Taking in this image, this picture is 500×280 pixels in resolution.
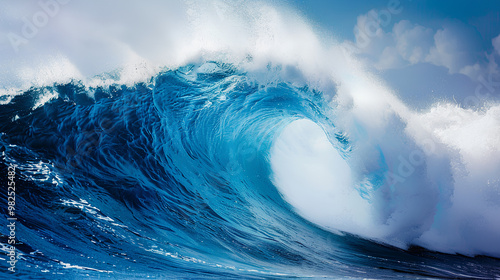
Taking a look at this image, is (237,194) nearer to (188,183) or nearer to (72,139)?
(188,183)

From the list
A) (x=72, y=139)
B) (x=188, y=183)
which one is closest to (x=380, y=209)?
(x=188, y=183)

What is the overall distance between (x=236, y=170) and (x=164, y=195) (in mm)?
1949

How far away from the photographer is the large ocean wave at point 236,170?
4102 millimetres

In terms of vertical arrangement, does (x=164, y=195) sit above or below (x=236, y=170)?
below

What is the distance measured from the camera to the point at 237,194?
6020mm

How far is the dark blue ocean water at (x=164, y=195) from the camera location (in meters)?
3.94

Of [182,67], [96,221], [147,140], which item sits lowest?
[96,221]

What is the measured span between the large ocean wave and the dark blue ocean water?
2cm

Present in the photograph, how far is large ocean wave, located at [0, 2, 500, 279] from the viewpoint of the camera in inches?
161

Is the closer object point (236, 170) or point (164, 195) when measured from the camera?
point (164, 195)

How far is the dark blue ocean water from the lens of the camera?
394 cm

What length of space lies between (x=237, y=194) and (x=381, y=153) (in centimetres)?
309

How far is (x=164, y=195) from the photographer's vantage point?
5082mm

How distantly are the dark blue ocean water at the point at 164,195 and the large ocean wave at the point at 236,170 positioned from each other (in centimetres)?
2
